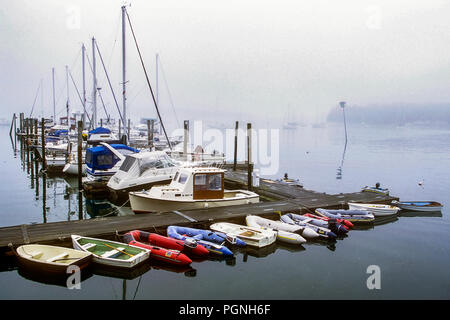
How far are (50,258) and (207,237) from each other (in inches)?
202

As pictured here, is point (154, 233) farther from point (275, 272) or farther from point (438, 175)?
point (438, 175)

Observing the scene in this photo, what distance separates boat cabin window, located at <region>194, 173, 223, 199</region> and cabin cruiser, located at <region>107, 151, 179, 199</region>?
4272 millimetres

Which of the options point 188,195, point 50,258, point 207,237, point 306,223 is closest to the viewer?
point 50,258

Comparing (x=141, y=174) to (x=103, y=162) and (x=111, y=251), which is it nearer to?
(x=103, y=162)

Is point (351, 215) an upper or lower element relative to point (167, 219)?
lower

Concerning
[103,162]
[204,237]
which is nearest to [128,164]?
[103,162]

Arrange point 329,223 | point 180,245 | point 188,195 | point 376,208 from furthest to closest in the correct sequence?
point 376,208 < point 188,195 < point 329,223 < point 180,245

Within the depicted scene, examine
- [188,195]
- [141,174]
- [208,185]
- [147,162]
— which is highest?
[147,162]

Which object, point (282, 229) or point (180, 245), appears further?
point (282, 229)

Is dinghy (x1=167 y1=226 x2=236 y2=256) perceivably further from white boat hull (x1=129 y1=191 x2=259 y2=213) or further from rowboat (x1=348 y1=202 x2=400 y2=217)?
rowboat (x1=348 y1=202 x2=400 y2=217)

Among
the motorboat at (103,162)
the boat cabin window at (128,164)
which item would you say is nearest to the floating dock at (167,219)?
the boat cabin window at (128,164)

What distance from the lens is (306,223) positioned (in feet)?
46.4

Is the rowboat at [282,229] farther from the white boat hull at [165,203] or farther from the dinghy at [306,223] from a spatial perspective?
the white boat hull at [165,203]

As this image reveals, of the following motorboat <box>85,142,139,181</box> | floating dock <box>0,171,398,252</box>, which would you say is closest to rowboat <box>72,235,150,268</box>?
floating dock <box>0,171,398,252</box>
